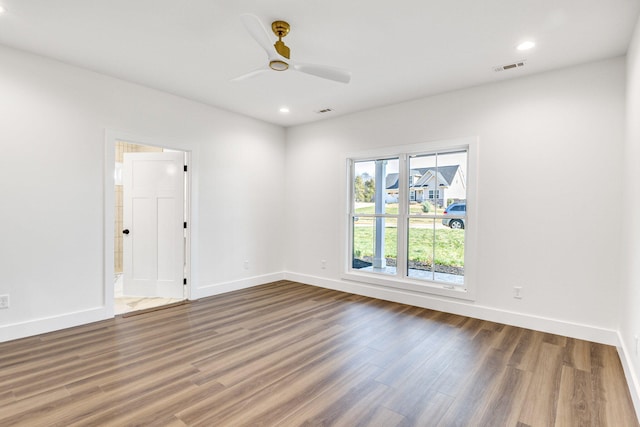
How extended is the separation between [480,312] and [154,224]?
4505 millimetres

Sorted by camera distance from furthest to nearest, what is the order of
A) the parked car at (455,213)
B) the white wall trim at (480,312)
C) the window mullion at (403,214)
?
the window mullion at (403,214) → the parked car at (455,213) → the white wall trim at (480,312)

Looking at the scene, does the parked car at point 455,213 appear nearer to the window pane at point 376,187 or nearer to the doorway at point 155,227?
the window pane at point 376,187

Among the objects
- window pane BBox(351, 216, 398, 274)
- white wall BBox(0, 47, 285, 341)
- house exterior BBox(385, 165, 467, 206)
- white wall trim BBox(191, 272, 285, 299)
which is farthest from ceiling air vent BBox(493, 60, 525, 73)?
white wall trim BBox(191, 272, 285, 299)

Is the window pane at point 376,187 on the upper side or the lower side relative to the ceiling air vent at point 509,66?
lower

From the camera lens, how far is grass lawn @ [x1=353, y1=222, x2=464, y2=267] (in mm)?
4152

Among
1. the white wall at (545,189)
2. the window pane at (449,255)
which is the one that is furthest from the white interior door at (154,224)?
the window pane at (449,255)

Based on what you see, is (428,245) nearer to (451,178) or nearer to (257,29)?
(451,178)

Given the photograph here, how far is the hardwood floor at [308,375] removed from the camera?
202 cm

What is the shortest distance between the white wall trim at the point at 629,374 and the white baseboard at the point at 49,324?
4763 mm

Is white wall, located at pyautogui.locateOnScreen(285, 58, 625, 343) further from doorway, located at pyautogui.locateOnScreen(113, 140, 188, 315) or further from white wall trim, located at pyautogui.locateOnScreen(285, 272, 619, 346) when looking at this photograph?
doorway, located at pyautogui.locateOnScreen(113, 140, 188, 315)

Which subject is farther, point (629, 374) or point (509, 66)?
point (509, 66)

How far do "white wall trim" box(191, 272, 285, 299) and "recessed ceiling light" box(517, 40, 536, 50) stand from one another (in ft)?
15.1

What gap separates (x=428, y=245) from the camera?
439 centimetres

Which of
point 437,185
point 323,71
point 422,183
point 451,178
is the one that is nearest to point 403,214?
point 422,183
